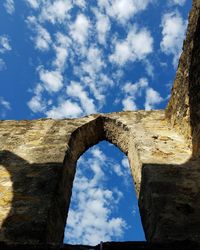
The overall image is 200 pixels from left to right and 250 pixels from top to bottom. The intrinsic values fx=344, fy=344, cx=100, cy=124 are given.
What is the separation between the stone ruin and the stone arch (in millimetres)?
13

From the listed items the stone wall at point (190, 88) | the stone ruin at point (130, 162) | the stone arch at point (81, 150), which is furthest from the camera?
the stone wall at point (190, 88)

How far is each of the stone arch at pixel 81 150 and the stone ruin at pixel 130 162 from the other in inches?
0.5

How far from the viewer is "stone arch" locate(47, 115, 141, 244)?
14.2 feet

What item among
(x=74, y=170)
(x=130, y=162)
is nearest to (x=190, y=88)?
(x=130, y=162)

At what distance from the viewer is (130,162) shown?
5.86m

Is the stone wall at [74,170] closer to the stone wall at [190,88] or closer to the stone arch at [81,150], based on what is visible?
the stone arch at [81,150]

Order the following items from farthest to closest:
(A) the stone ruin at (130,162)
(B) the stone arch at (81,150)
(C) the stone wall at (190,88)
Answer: (C) the stone wall at (190,88) → (B) the stone arch at (81,150) → (A) the stone ruin at (130,162)

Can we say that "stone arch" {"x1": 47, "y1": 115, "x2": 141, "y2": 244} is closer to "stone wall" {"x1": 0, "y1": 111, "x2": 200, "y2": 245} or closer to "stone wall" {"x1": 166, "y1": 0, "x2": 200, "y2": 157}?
"stone wall" {"x1": 0, "y1": 111, "x2": 200, "y2": 245}

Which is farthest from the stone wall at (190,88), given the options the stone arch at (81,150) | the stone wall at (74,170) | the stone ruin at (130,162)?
the stone arch at (81,150)

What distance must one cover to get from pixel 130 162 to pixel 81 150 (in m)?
1.03

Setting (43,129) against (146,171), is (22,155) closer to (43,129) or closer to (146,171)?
(43,129)

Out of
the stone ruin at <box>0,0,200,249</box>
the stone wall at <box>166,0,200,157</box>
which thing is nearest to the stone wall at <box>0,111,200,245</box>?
the stone ruin at <box>0,0,200,249</box>

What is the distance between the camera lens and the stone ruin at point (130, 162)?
12.5 ft

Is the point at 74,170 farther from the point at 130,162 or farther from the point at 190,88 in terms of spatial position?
the point at 190,88
